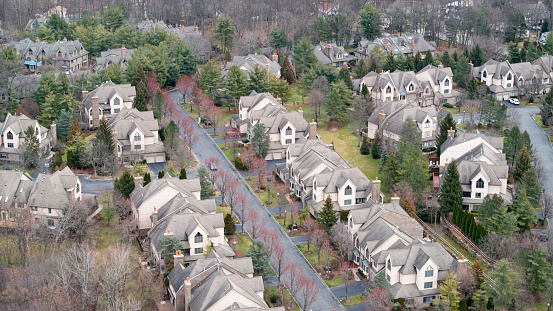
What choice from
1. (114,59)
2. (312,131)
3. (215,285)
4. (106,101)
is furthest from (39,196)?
(114,59)

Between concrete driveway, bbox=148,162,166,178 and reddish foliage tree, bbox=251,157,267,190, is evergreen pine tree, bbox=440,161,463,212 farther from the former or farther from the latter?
concrete driveway, bbox=148,162,166,178

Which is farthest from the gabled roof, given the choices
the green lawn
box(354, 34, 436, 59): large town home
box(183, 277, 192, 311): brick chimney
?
box(354, 34, 436, 59): large town home

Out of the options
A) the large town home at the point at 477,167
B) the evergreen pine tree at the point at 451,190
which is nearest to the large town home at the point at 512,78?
the large town home at the point at 477,167

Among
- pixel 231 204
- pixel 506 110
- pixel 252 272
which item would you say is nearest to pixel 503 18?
pixel 506 110

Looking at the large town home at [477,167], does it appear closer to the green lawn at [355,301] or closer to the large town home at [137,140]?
the green lawn at [355,301]

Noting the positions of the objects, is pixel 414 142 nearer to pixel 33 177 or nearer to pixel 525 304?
pixel 525 304

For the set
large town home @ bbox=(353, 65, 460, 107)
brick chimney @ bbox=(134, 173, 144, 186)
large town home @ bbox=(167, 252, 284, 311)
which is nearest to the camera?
large town home @ bbox=(167, 252, 284, 311)
